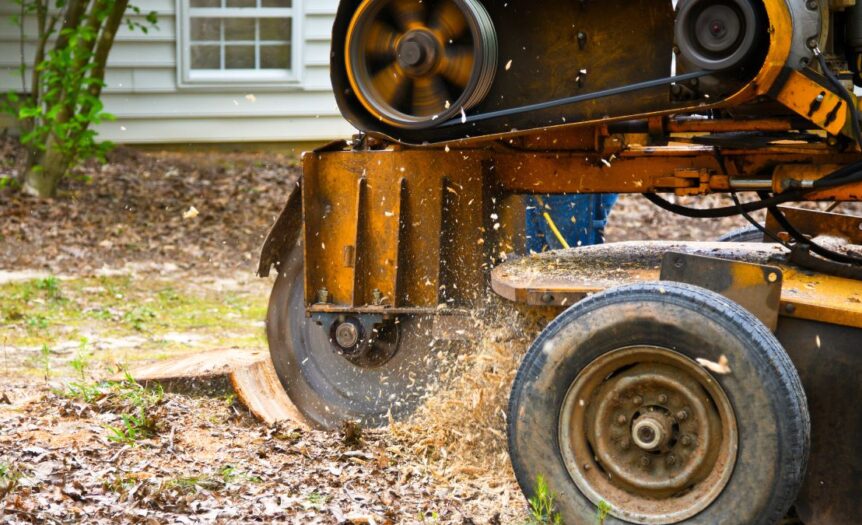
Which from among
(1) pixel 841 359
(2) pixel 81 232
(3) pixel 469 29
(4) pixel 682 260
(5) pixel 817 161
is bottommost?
(2) pixel 81 232

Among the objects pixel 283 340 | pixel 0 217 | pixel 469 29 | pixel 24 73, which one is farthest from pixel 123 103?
pixel 469 29

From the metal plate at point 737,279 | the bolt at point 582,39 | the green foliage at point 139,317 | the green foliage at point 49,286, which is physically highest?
the bolt at point 582,39

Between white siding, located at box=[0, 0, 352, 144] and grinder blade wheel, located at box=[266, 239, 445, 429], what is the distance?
25.2ft

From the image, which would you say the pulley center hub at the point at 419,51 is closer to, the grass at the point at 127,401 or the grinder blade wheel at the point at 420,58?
the grinder blade wheel at the point at 420,58

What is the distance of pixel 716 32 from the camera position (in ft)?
14.6

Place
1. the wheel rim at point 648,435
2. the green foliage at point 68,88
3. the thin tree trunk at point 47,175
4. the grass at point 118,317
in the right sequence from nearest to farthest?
the wheel rim at point 648,435 → the grass at point 118,317 → the green foliage at point 68,88 → the thin tree trunk at point 47,175

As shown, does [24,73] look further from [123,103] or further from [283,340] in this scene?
[283,340]

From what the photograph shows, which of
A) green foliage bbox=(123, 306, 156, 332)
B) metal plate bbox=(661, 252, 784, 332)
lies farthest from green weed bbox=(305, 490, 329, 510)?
green foliage bbox=(123, 306, 156, 332)

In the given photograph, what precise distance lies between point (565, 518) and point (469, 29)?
1989 millimetres

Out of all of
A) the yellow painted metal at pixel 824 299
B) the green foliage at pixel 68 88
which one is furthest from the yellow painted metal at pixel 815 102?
the green foliage at pixel 68 88

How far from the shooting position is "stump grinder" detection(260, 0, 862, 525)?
13.3ft

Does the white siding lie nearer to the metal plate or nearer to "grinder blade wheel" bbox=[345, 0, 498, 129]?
"grinder blade wheel" bbox=[345, 0, 498, 129]

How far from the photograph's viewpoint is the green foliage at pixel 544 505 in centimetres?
415

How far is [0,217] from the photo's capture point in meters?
11.2
